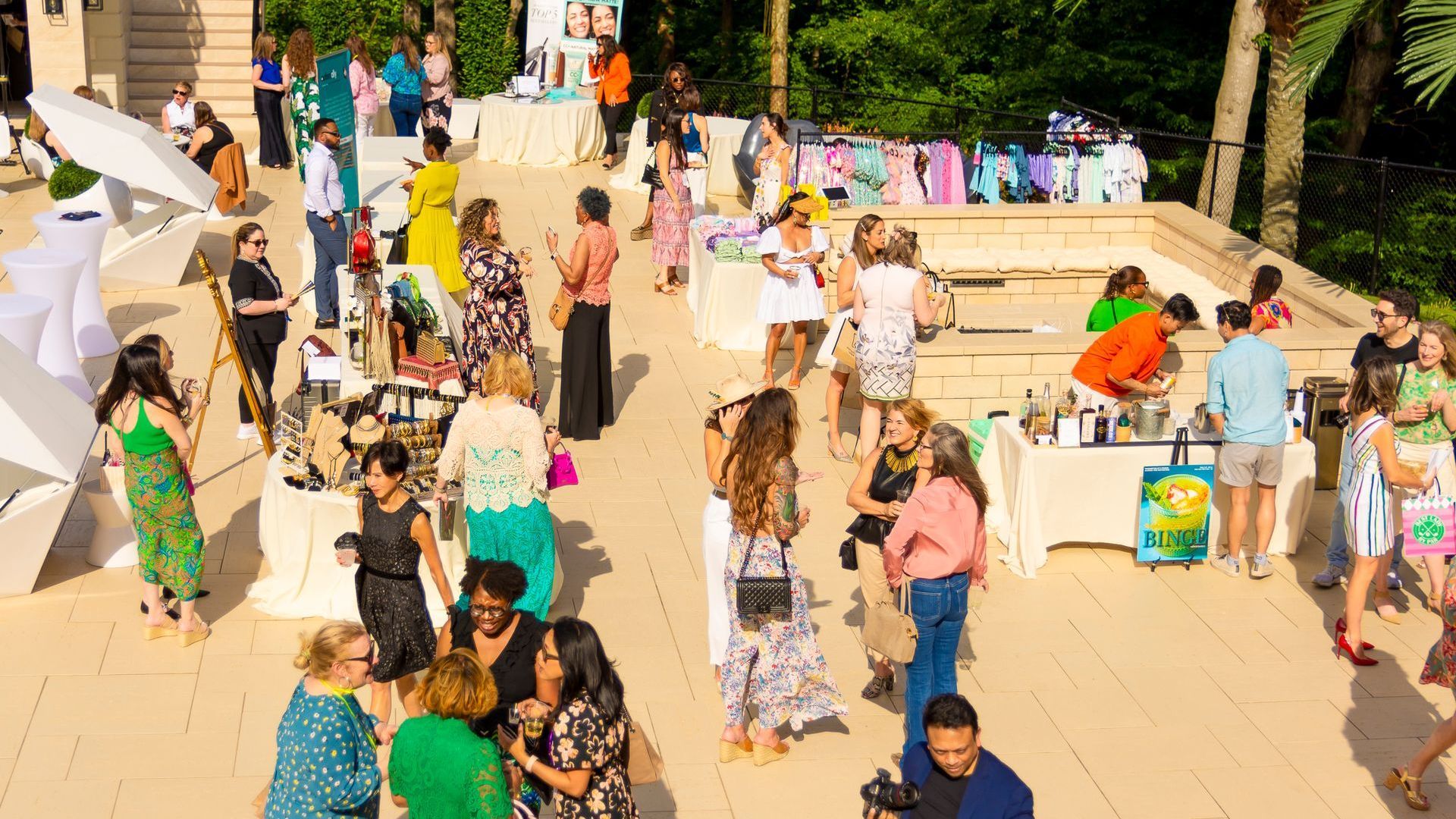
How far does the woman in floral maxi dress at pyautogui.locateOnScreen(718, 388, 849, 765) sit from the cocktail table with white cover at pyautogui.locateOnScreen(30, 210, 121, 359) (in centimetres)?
750

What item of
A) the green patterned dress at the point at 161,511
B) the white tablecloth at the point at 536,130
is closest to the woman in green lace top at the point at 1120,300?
the green patterned dress at the point at 161,511

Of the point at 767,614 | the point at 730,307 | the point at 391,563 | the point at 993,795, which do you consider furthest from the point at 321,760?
the point at 730,307

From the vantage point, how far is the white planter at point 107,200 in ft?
50.2

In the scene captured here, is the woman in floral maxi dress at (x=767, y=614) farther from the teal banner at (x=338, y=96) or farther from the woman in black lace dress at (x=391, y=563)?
the teal banner at (x=338, y=96)

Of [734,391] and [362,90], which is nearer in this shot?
[734,391]

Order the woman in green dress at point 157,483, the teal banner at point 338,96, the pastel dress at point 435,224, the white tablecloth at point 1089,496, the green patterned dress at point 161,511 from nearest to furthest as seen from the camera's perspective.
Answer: the woman in green dress at point 157,483
the green patterned dress at point 161,511
the white tablecloth at point 1089,496
the pastel dress at point 435,224
the teal banner at point 338,96

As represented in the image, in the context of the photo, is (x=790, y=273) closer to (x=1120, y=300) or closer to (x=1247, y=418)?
(x=1120, y=300)

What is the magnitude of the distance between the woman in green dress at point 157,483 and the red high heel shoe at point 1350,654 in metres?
5.85

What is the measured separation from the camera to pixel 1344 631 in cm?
805

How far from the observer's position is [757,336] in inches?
503

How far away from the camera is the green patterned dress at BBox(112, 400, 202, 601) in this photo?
7477 millimetres

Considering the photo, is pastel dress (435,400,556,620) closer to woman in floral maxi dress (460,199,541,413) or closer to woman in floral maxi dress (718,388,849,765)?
woman in floral maxi dress (718,388,849,765)

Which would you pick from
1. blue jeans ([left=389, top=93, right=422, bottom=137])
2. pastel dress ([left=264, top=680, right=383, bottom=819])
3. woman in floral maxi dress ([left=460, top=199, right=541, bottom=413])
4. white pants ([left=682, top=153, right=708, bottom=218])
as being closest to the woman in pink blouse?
pastel dress ([left=264, top=680, right=383, bottom=819])

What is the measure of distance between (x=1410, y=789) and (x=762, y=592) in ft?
9.70
